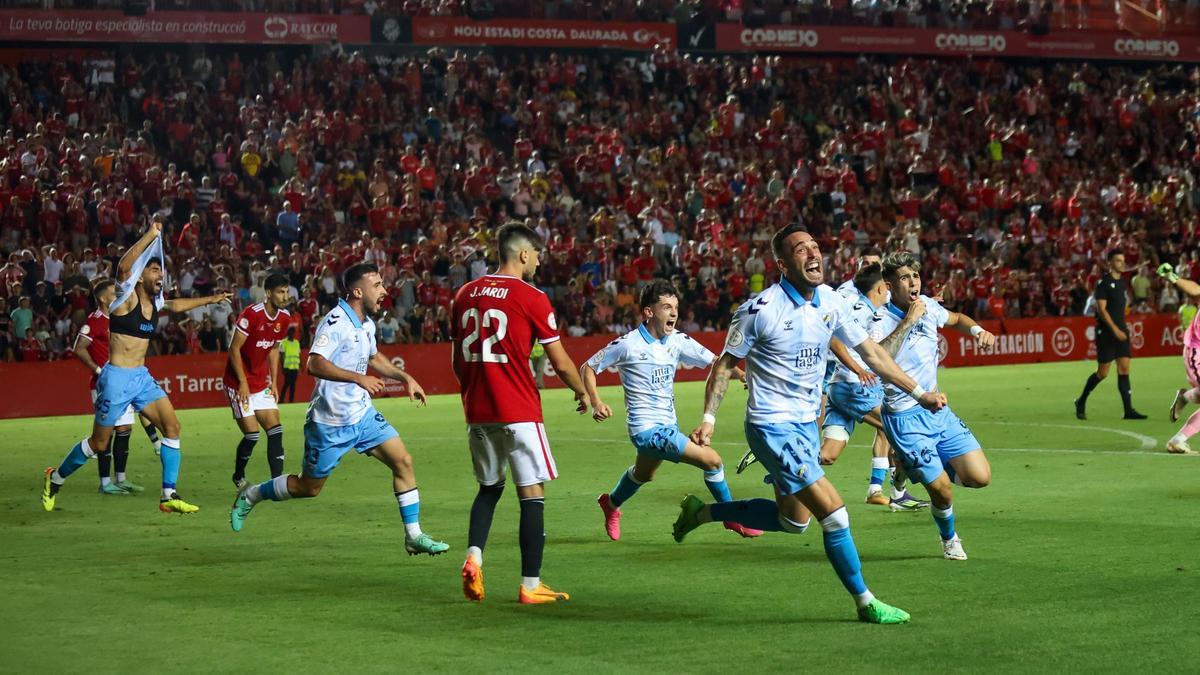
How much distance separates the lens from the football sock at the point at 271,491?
37.3ft

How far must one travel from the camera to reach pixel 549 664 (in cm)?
735

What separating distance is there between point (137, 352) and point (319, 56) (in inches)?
1062

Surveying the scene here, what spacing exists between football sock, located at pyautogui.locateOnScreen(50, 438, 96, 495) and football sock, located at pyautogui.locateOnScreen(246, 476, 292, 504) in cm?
344

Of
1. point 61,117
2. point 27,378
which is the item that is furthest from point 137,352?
point 61,117

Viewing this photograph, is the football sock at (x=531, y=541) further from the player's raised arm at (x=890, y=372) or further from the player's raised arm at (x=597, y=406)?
the player's raised arm at (x=890, y=372)

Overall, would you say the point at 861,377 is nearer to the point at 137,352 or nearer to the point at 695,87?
the point at 137,352

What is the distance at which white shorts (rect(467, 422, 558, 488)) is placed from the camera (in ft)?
29.7

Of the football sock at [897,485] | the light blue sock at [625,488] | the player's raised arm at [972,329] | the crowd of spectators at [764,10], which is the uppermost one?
the crowd of spectators at [764,10]

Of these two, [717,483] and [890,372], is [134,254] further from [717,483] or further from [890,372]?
[890,372]

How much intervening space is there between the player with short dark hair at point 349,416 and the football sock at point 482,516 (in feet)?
5.85

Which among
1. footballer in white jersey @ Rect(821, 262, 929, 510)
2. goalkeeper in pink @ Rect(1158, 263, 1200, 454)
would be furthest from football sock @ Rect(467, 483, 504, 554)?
goalkeeper in pink @ Rect(1158, 263, 1200, 454)

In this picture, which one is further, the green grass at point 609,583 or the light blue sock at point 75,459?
the light blue sock at point 75,459

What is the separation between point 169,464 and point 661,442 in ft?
17.0

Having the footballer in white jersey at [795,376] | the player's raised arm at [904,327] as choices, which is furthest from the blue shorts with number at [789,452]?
the player's raised arm at [904,327]
